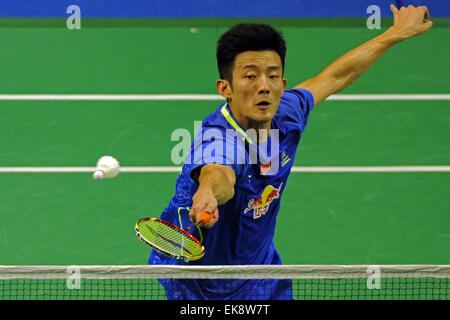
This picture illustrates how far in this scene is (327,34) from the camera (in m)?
10.4

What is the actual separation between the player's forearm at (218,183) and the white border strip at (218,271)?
0.70 m

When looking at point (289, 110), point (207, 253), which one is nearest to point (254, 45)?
point (289, 110)

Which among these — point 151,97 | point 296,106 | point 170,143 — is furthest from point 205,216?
point 151,97

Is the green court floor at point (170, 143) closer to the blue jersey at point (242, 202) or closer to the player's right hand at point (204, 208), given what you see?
the blue jersey at point (242, 202)

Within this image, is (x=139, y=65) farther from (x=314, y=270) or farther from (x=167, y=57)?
(x=314, y=270)

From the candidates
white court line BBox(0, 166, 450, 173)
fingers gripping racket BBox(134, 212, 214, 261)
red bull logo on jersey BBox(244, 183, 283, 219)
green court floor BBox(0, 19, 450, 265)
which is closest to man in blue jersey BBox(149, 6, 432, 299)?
red bull logo on jersey BBox(244, 183, 283, 219)

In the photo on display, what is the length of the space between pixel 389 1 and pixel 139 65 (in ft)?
10.8

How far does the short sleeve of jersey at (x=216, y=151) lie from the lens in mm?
5441

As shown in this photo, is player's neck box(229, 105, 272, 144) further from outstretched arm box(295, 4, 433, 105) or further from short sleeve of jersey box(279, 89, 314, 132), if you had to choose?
outstretched arm box(295, 4, 433, 105)

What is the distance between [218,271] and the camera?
18.4 ft

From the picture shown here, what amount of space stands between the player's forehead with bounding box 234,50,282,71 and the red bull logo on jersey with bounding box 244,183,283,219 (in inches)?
34.8

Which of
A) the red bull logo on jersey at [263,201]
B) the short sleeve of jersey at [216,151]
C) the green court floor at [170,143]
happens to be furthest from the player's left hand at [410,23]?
the green court floor at [170,143]

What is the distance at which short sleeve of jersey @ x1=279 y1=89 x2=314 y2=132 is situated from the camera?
20.8ft
